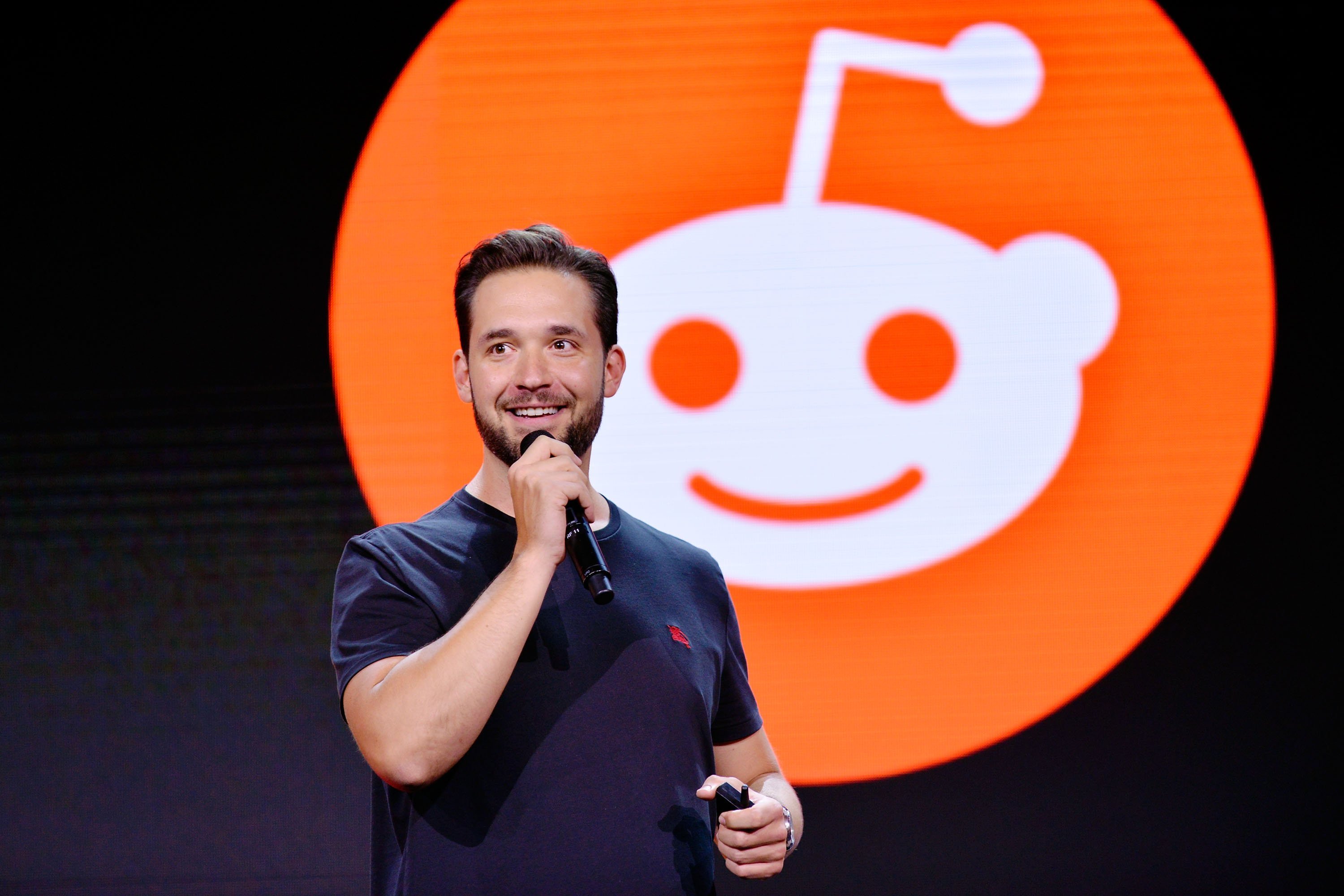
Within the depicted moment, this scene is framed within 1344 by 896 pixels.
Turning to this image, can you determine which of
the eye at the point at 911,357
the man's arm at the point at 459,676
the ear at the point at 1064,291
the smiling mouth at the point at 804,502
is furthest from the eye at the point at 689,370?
the man's arm at the point at 459,676

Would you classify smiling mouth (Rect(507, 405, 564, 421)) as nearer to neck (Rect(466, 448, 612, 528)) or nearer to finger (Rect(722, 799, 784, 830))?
neck (Rect(466, 448, 612, 528))

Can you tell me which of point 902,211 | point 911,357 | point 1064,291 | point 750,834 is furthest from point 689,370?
point 750,834

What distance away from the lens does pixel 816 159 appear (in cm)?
250

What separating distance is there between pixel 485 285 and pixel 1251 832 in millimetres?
2156

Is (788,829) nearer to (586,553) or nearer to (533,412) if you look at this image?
(586,553)

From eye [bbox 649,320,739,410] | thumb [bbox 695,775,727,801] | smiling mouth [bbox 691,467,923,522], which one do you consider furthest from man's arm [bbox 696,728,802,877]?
eye [bbox 649,320,739,410]

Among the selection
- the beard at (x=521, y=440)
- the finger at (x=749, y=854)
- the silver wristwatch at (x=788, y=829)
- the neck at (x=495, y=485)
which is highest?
the beard at (x=521, y=440)

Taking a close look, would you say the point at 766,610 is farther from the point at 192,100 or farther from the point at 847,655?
the point at 192,100

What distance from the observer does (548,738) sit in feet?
4.25

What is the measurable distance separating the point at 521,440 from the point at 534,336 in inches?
5.5

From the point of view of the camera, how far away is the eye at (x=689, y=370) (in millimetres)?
2455

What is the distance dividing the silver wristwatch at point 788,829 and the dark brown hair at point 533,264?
0.67 m

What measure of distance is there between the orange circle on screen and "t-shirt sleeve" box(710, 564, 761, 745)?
2.51 feet

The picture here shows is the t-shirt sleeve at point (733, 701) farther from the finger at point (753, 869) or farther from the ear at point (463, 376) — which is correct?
the ear at point (463, 376)
